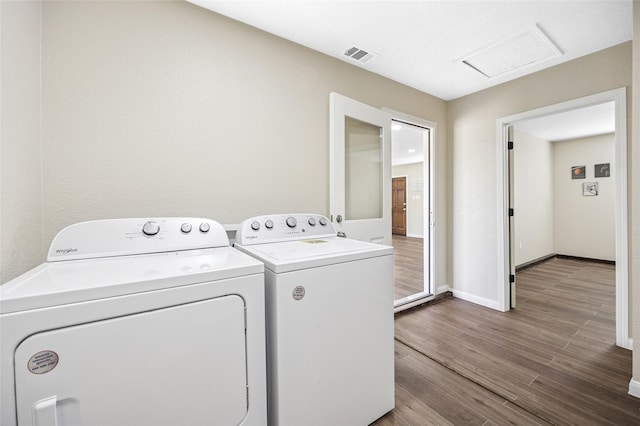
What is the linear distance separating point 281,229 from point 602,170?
6.14 metres

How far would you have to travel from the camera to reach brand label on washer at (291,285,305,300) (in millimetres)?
1060

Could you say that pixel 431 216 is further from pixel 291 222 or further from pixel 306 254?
pixel 306 254

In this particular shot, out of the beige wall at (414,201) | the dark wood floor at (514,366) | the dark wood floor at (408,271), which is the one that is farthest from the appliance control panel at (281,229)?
the beige wall at (414,201)

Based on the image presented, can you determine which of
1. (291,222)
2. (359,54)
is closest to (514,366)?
(291,222)

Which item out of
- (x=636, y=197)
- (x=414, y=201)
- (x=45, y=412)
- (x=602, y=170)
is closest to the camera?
(x=45, y=412)

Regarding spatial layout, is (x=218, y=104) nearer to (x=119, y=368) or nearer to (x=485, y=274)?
(x=119, y=368)

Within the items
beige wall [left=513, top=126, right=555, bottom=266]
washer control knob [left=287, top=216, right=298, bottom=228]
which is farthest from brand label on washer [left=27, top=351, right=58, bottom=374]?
beige wall [left=513, top=126, right=555, bottom=266]

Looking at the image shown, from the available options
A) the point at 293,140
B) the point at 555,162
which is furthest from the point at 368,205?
the point at 555,162

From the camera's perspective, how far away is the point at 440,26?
1.84 m

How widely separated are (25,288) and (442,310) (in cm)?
309

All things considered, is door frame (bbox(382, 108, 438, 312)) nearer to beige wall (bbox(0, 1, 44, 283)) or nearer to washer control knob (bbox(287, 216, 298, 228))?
washer control knob (bbox(287, 216, 298, 228))

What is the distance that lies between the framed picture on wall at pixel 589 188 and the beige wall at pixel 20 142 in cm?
723

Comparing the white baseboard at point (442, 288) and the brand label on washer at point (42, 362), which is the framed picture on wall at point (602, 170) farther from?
the brand label on washer at point (42, 362)

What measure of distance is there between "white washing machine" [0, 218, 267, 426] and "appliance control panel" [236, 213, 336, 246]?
0.40 m
